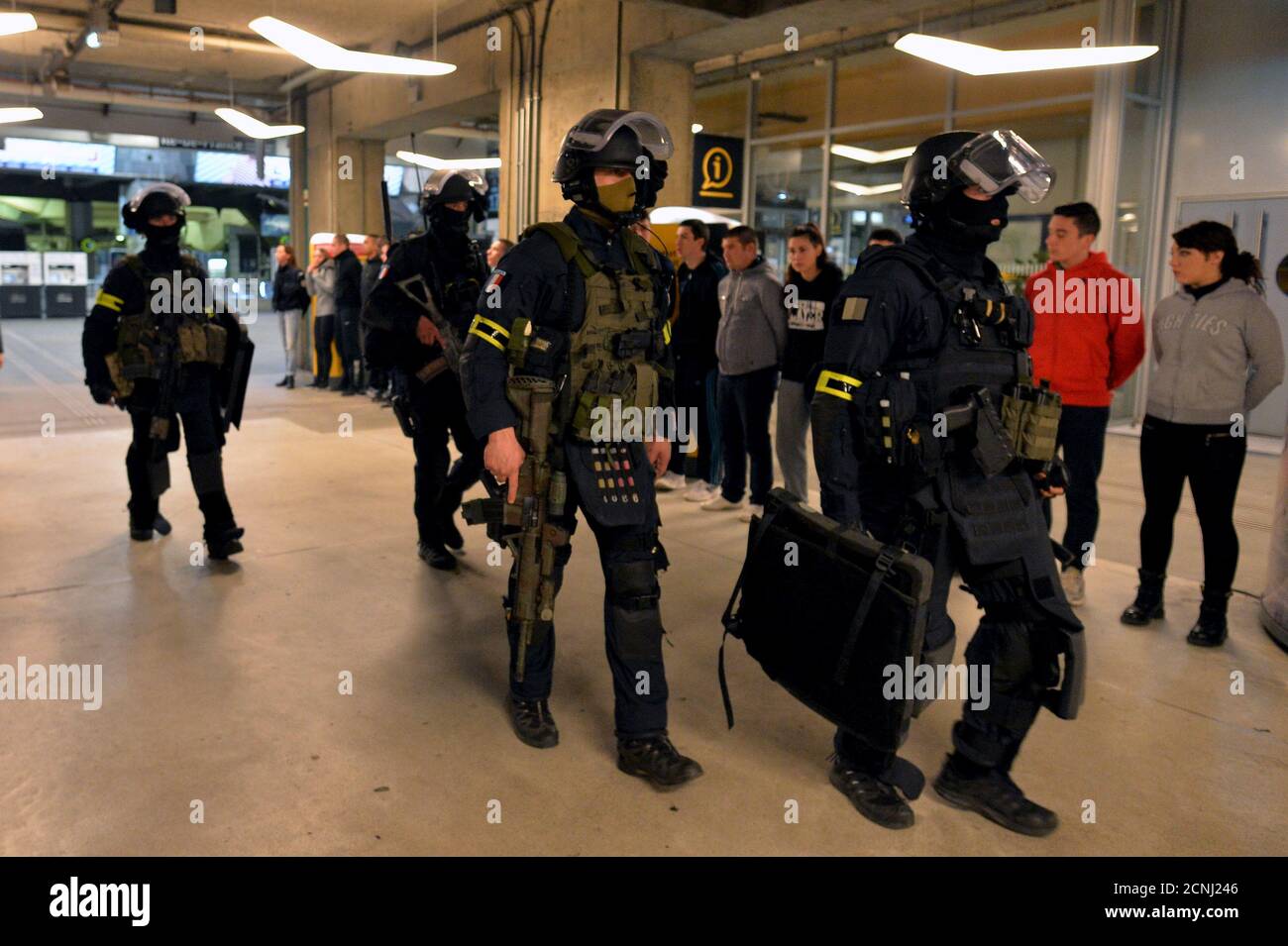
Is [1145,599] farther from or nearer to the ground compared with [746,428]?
nearer to the ground

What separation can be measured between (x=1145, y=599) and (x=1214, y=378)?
92cm

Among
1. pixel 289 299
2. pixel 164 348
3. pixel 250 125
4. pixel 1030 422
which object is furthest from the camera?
pixel 289 299

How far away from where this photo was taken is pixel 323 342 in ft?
36.9

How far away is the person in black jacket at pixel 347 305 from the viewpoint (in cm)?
1006

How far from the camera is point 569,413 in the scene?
2.73 meters

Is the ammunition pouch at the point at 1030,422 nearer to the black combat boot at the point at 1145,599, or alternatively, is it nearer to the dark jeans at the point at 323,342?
the black combat boot at the point at 1145,599

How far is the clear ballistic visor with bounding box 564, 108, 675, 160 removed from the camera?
2641 mm

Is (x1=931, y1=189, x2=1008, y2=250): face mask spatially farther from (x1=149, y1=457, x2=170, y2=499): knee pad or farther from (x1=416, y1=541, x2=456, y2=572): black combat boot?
(x1=149, y1=457, x2=170, y2=499): knee pad

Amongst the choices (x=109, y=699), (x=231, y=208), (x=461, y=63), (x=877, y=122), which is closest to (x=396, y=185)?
(x=231, y=208)

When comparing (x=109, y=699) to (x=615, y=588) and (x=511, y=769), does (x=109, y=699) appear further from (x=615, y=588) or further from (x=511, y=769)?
(x=615, y=588)

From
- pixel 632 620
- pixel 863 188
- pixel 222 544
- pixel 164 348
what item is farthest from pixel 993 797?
pixel 863 188

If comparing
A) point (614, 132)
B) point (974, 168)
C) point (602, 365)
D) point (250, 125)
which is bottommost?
point (602, 365)

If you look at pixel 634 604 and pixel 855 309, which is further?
pixel 634 604

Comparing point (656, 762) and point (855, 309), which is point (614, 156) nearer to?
point (855, 309)
